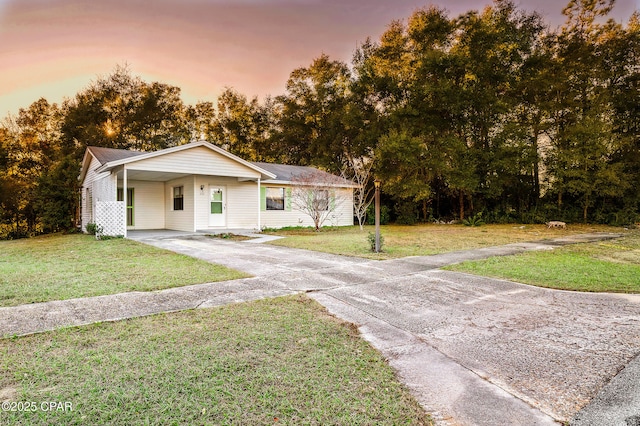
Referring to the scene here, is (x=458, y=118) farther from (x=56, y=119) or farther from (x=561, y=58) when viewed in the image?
(x=56, y=119)

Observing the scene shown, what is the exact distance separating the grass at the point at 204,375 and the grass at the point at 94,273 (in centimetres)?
177

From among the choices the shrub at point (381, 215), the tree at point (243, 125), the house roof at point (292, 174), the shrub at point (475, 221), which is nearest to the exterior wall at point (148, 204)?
the house roof at point (292, 174)

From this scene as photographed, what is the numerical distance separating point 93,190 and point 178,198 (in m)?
4.21

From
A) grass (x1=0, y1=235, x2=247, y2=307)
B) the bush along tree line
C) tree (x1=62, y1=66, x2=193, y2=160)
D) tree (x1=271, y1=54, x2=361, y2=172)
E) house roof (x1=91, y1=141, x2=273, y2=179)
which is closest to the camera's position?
grass (x1=0, y1=235, x2=247, y2=307)

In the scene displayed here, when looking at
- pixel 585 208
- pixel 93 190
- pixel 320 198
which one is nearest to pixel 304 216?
pixel 320 198

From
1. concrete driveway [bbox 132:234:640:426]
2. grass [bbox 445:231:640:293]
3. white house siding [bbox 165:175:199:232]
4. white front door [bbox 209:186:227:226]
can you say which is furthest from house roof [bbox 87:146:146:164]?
grass [bbox 445:231:640:293]

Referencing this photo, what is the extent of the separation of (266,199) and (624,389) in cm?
1612

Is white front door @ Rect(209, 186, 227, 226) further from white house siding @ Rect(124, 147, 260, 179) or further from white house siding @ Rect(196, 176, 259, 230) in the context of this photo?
white house siding @ Rect(124, 147, 260, 179)

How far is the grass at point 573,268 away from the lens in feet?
18.3

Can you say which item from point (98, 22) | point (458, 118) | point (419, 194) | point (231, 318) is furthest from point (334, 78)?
point (231, 318)

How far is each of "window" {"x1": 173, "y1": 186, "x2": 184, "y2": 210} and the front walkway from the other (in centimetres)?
1071

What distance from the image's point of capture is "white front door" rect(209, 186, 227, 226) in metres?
15.9

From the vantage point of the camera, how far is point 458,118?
21.5 m

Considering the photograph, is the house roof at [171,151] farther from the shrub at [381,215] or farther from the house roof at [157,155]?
the shrub at [381,215]
